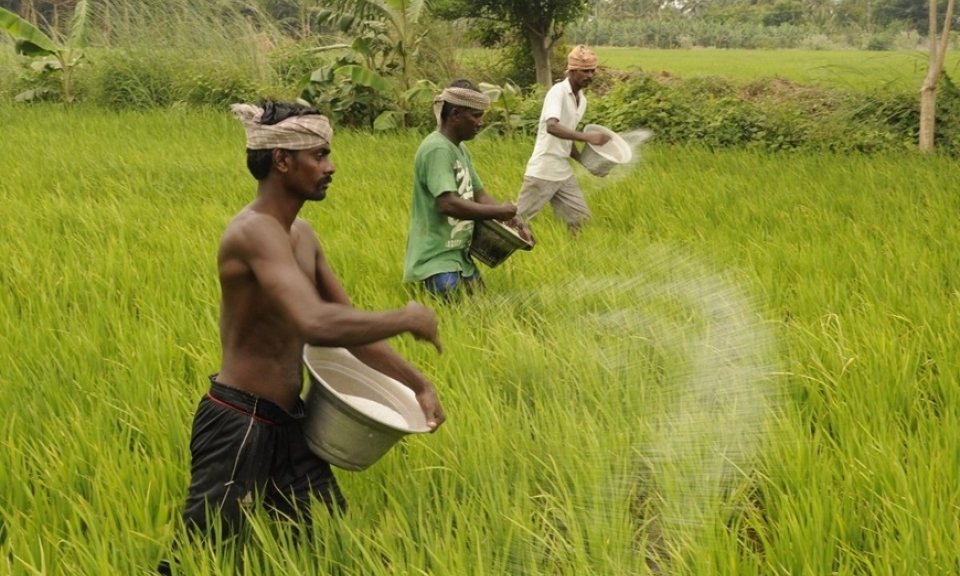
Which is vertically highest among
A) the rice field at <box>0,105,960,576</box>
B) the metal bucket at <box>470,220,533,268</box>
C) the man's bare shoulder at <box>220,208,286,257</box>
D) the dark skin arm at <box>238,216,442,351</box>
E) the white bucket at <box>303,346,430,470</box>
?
the man's bare shoulder at <box>220,208,286,257</box>

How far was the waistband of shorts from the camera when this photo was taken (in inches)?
75.2

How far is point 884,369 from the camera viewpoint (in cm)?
272

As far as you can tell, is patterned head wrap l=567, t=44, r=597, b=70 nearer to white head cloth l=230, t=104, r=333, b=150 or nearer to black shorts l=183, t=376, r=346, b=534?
white head cloth l=230, t=104, r=333, b=150

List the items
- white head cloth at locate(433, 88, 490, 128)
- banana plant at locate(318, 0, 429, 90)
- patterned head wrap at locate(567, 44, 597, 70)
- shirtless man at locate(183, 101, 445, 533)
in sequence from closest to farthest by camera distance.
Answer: shirtless man at locate(183, 101, 445, 533) → white head cloth at locate(433, 88, 490, 128) → patterned head wrap at locate(567, 44, 597, 70) → banana plant at locate(318, 0, 429, 90)

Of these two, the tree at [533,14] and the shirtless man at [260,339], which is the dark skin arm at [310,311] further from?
the tree at [533,14]

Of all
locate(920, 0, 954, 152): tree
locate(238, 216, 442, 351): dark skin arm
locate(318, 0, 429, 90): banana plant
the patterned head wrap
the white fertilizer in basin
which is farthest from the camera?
locate(318, 0, 429, 90): banana plant

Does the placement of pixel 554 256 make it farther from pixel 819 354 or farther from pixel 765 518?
pixel 765 518

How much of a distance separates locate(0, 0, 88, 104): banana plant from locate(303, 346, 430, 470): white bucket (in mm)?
8758

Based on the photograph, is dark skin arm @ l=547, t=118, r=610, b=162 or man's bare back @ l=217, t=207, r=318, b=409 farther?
dark skin arm @ l=547, t=118, r=610, b=162

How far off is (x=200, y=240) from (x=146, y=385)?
6.60 ft

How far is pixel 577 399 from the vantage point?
2.69 metres

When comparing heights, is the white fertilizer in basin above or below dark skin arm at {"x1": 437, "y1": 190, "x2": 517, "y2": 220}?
below

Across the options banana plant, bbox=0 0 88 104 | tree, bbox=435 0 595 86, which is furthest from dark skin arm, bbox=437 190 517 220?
tree, bbox=435 0 595 86

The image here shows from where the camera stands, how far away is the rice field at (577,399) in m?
1.91
